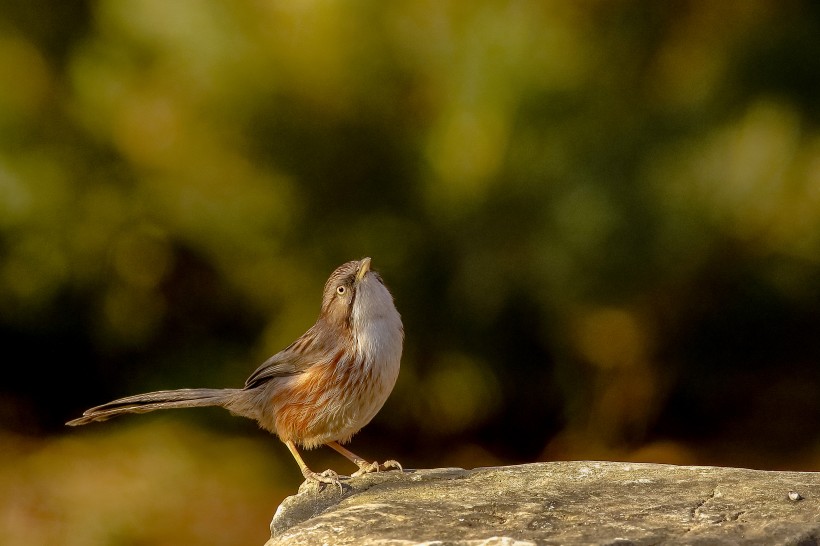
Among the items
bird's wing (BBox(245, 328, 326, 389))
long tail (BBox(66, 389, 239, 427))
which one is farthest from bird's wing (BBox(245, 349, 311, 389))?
long tail (BBox(66, 389, 239, 427))

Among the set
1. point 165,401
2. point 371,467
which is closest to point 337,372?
point 371,467

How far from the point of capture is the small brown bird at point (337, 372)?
3158 mm

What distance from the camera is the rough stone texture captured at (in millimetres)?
2416

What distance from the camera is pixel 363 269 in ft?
10.4

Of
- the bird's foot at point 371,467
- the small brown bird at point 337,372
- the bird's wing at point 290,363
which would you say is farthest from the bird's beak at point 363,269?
the bird's foot at point 371,467

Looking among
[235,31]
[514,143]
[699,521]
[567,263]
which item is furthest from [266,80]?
[699,521]

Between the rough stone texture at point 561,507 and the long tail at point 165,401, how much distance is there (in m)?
0.53

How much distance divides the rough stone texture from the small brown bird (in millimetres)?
188

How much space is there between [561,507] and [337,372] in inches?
33.0

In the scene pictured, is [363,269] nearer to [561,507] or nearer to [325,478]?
[325,478]

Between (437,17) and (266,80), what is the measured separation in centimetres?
73

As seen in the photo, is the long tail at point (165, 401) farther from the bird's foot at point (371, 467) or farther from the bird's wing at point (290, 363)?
the bird's foot at point (371, 467)

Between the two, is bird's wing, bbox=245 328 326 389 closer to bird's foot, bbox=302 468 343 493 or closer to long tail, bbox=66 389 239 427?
long tail, bbox=66 389 239 427

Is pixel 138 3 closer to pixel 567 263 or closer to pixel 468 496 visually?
pixel 567 263
